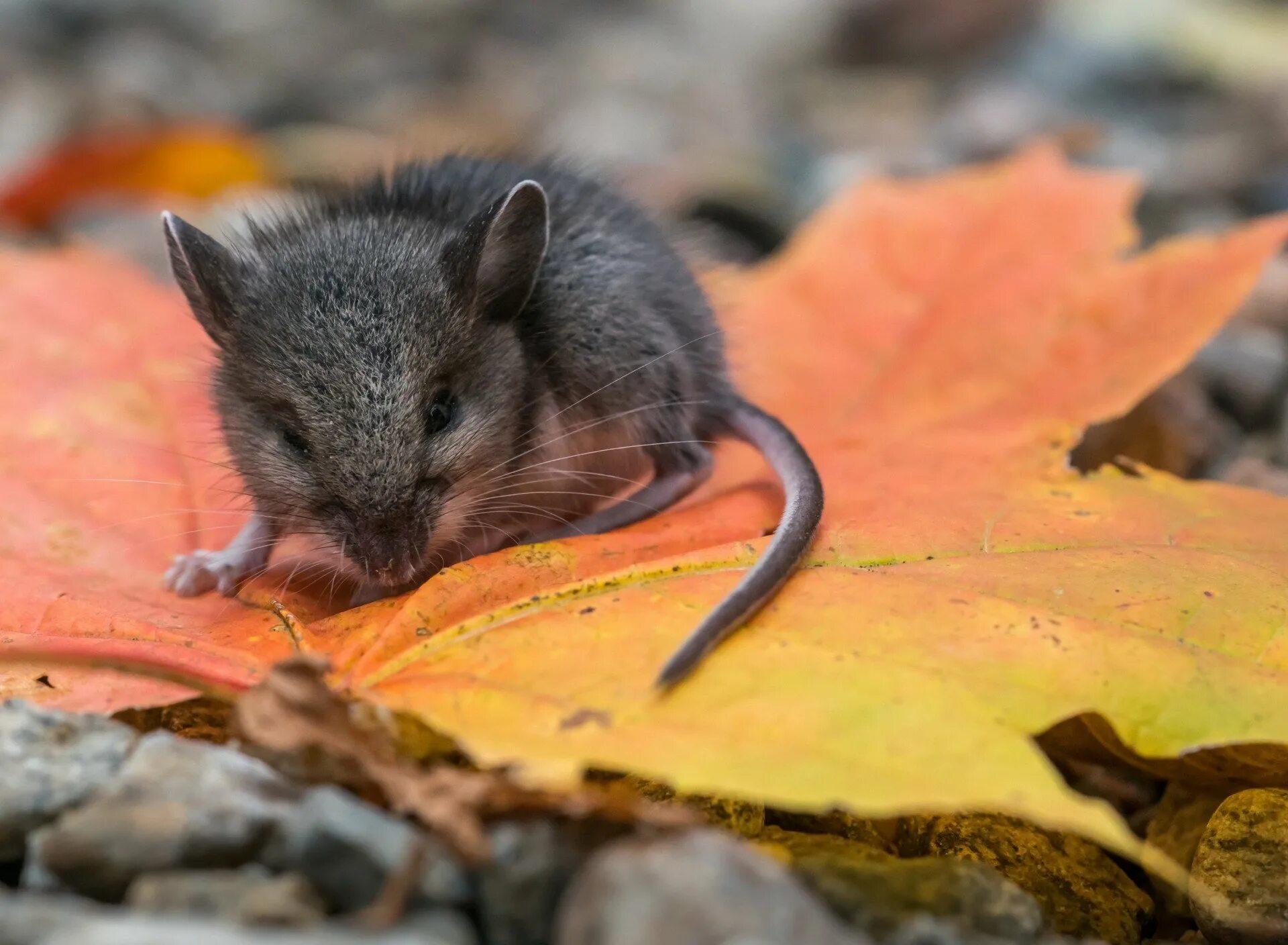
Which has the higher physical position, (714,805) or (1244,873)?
(714,805)

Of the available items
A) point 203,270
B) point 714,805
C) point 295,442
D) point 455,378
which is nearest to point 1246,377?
point 455,378

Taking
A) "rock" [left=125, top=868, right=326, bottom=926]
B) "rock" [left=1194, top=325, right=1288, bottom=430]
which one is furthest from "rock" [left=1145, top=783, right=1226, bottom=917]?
"rock" [left=1194, top=325, right=1288, bottom=430]

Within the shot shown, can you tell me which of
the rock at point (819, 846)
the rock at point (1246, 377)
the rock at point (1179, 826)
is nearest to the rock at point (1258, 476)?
the rock at point (1246, 377)

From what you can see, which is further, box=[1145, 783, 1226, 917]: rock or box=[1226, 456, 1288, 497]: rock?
box=[1226, 456, 1288, 497]: rock

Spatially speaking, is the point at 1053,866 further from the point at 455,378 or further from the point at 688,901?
the point at 455,378

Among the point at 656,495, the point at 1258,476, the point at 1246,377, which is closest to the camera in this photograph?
the point at 656,495

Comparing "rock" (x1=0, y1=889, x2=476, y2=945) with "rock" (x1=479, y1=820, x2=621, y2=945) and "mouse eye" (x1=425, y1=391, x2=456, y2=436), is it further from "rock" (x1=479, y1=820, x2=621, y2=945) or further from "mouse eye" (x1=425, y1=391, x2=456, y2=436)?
"mouse eye" (x1=425, y1=391, x2=456, y2=436)

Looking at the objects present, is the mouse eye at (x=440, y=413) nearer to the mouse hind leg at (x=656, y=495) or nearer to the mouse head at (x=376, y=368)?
the mouse head at (x=376, y=368)
